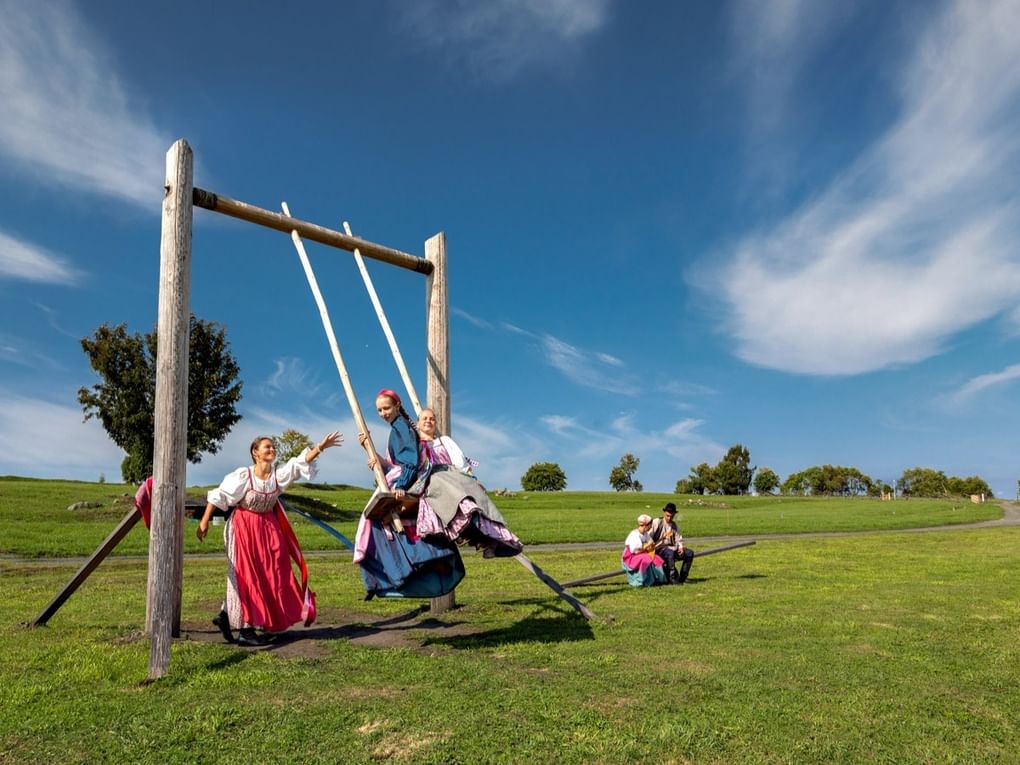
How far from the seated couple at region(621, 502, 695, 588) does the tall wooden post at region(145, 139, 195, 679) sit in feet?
27.0

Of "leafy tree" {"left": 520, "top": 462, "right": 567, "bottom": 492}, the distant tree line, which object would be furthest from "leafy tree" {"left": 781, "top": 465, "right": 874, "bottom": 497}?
"leafy tree" {"left": 520, "top": 462, "right": 567, "bottom": 492}

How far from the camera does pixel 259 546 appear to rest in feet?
27.8

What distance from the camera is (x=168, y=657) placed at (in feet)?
23.7

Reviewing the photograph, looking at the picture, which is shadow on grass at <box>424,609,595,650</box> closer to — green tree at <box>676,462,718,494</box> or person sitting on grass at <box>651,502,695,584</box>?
person sitting on grass at <box>651,502,695,584</box>

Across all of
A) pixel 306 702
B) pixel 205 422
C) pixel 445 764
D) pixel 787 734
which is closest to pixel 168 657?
pixel 306 702

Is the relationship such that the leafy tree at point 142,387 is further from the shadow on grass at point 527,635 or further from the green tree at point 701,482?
the green tree at point 701,482

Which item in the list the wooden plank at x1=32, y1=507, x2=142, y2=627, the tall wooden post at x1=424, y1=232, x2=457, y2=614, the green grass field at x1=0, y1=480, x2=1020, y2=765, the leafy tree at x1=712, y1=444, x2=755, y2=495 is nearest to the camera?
the green grass field at x1=0, y1=480, x2=1020, y2=765

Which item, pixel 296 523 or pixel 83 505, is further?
pixel 83 505

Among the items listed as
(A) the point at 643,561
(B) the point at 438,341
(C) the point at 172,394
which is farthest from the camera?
(A) the point at 643,561

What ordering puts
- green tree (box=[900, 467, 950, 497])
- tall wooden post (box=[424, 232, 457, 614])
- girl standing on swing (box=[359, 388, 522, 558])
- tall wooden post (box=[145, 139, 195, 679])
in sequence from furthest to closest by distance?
1. green tree (box=[900, 467, 950, 497])
2. tall wooden post (box=[424, 232, 457, 614])
3. tall wooden post (box=[145, 139, 195, 679])
4. girl standing on swing (box=[359, 388, 522, 558])

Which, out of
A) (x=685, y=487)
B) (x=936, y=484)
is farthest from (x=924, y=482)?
(x=685, y=487)

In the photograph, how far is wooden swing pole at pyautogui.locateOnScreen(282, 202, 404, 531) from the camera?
7809 mm

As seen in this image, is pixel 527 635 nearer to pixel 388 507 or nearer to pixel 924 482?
→ pixel 388 507

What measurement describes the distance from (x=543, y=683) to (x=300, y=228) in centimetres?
659
